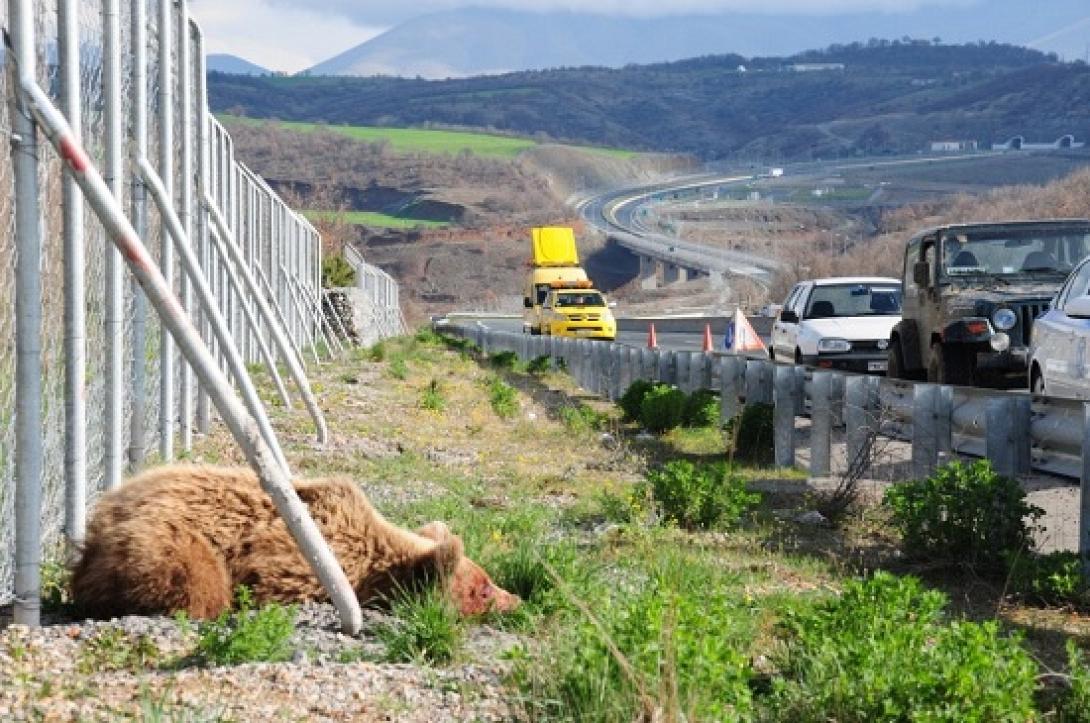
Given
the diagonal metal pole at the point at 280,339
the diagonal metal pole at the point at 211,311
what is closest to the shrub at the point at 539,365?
the diagonal metal pole at the point at 280,339

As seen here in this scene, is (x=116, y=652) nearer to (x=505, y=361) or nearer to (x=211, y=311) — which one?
(x=211, y=311)

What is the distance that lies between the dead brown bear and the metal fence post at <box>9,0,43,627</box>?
212mm

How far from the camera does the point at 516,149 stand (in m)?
180

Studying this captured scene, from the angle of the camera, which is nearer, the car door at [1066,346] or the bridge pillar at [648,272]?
the car door at [1066,346]

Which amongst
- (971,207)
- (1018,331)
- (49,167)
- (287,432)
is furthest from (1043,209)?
(49,167)

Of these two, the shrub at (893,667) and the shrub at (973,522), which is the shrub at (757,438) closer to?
the shrub at (973,522)

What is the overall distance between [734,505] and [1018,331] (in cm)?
835

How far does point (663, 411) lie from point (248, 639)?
13.9m

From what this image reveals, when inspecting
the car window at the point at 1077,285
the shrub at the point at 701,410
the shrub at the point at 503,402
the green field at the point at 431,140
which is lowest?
the shrub at the point at 503,402

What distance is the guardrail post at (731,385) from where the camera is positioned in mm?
19516

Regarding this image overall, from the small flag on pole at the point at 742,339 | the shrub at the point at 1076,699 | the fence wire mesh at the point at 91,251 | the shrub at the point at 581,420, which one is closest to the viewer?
the shrub at the point at 1076,699

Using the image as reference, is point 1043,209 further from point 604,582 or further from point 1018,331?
point 604,582

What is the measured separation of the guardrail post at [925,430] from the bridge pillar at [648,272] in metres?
109


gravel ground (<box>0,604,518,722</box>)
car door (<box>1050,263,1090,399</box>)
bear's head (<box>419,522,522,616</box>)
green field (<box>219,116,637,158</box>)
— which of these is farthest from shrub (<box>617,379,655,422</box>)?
green field (<box>219,116,637,158</box>)
